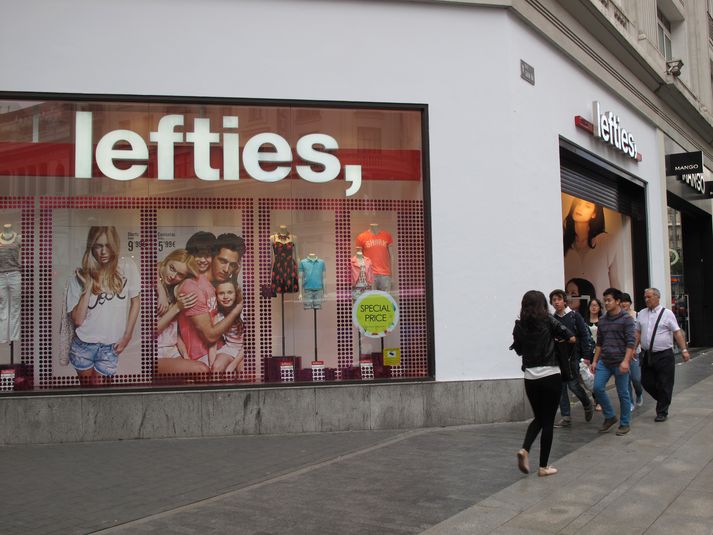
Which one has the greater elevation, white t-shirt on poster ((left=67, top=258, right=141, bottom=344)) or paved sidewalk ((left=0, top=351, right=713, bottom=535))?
white t-shirt on poster ((left=67, top=258, right=141, bottom=344))

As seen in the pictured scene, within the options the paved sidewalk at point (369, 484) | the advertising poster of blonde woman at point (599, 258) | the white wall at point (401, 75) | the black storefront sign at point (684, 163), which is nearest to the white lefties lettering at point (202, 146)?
the white wall at point (401, 75)

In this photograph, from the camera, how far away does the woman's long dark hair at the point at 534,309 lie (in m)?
5.95

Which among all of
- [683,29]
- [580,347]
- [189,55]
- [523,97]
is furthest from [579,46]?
[683,29]

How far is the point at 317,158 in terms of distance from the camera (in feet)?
29.4

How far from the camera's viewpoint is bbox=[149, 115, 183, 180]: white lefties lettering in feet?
28.4

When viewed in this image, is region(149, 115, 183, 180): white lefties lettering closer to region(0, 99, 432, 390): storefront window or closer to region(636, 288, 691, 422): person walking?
region(0, 99, 432, 390): storefront window

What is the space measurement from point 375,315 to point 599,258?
301 inches

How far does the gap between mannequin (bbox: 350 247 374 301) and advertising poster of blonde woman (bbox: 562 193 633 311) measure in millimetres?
6285

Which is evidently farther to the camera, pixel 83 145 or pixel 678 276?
pixel 678 276

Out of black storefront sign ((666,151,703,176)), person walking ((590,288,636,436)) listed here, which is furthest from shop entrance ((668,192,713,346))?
person walking ((590,288,636,436))

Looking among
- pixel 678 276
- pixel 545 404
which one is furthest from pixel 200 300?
pixel 678 276

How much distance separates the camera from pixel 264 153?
29.0 ft

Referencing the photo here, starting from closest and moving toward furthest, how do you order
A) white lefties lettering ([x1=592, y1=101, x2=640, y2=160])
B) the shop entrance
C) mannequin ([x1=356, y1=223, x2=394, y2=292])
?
mannequin ([x1=356, y1=223, x2=394, y2=292]), white lefties lettering ([x1=592, y1=101, x2=640, y2=160]), the shop entrance

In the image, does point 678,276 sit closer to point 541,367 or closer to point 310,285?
point 310,285
